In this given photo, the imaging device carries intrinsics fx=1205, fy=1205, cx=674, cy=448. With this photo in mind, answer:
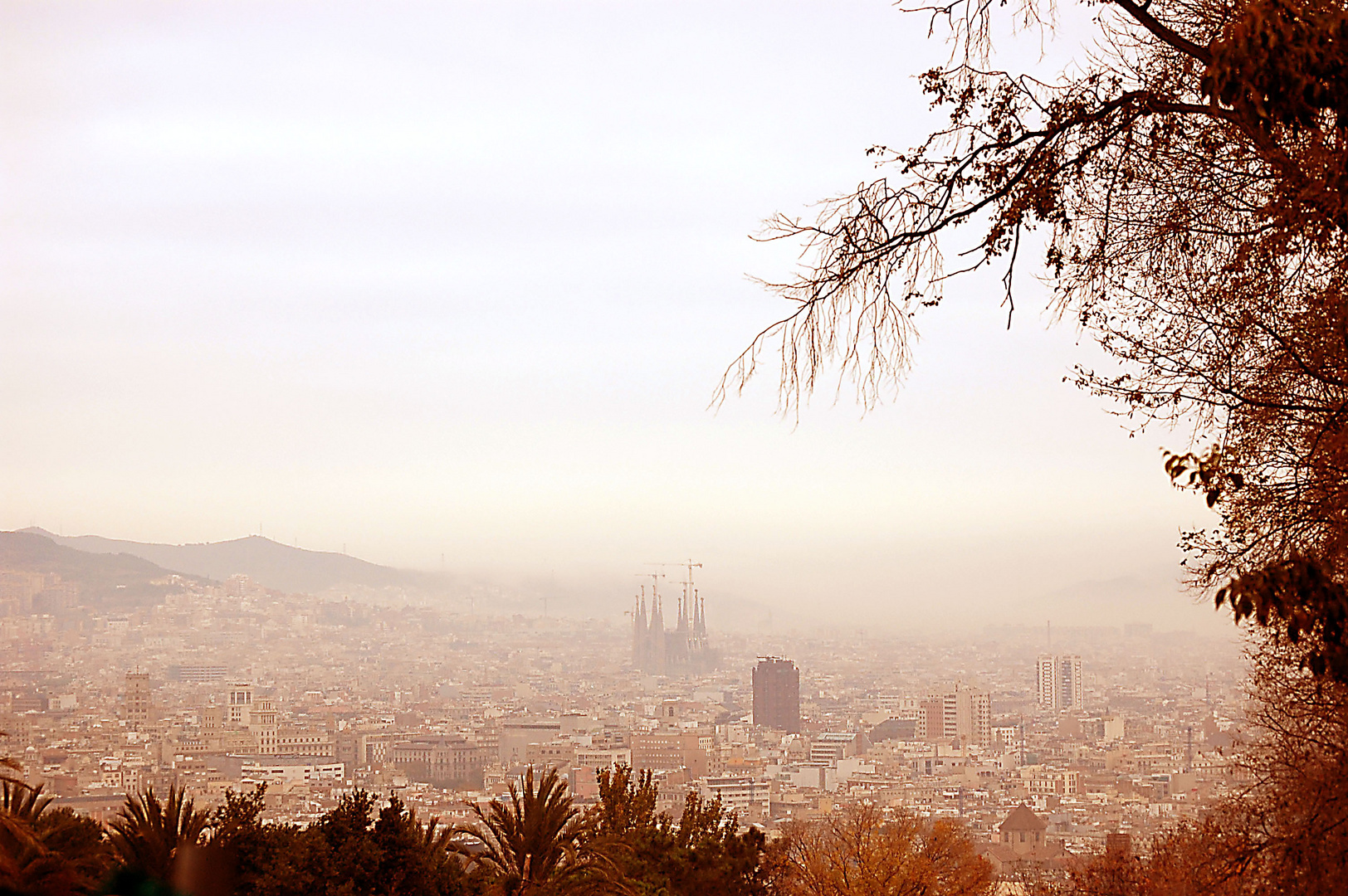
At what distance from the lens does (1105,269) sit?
3861 millimetres

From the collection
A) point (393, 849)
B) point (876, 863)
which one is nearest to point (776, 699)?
point (876, 863)

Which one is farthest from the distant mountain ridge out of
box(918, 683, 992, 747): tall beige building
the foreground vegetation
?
→ the foreground vegetation

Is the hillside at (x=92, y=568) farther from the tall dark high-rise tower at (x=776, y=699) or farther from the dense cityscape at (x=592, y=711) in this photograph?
the tall dark high-rise tower at (x=776, y=699)

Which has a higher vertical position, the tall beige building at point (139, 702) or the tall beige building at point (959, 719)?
the tall beige building at point (139, 702)

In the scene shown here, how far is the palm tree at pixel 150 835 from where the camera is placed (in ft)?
32.1

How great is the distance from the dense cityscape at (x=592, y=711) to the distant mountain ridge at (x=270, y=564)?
2259mm

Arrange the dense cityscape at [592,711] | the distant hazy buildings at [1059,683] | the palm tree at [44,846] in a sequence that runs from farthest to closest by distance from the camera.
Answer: the distant hazy buildings at [1059,683]
the dense cityscape at [592,711]
the palm tree at [44,846]

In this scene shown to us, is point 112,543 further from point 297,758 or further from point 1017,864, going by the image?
point 1017,864

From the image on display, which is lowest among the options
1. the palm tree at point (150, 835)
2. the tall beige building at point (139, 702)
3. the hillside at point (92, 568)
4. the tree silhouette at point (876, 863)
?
the tree silhouette at point (876, 863)

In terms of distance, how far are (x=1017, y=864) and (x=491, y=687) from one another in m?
40.3

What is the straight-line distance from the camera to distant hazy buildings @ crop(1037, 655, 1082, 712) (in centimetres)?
5822

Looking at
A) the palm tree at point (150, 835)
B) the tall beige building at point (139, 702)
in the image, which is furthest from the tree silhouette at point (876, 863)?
the tall beige building at point (139, 702)

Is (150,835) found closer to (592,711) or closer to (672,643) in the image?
(592,711)

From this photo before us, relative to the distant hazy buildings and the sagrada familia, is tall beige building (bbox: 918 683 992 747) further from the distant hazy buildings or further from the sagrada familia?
the sagrada familia
